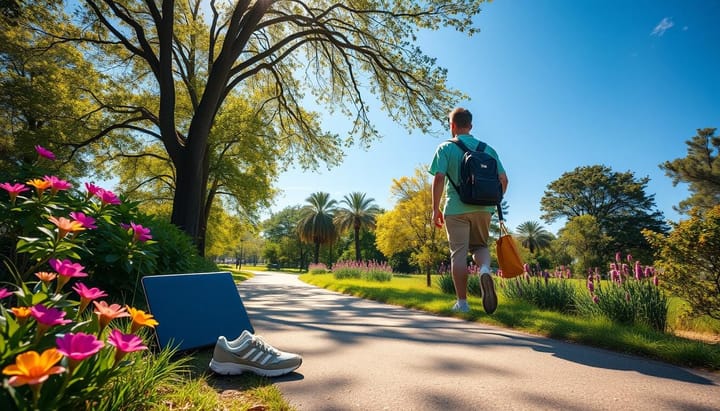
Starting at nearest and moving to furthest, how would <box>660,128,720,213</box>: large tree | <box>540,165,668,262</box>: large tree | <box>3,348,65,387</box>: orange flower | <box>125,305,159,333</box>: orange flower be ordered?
<box>3,348,65,387</box>: orange flower → <box>125,305,159,333</box>: orange flower → <box>660,128,720,213</box>: large tree → <box>540,165,668,262</box>: large tree

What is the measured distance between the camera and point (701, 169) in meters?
23.0

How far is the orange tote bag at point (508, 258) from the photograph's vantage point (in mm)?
3973

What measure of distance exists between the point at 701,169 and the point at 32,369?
1326 inches

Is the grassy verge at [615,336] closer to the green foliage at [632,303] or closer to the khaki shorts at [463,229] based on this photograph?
the green foliage at [632,303]

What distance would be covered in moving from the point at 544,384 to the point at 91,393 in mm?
2390

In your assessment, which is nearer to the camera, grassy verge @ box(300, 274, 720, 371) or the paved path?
the paved path

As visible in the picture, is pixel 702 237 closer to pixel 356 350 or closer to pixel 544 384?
pixel 544 384

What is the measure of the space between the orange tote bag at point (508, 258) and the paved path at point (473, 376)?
765 mm

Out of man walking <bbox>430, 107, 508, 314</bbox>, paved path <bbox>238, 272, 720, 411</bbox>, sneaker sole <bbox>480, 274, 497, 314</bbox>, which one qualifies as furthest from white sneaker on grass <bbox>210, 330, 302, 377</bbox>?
sneaker sole <bbox>480, 274, 497, 314</bbox>

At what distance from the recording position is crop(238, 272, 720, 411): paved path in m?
1.82

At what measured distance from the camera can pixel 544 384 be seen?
82.2 inches

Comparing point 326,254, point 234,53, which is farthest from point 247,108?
point 326,254

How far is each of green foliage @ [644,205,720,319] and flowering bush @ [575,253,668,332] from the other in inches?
7.5

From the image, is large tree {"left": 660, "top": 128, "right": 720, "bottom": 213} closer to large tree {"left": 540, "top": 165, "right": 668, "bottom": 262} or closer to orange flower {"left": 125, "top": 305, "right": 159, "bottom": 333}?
large tree {"left": 540, "top": 165, "right": 668, "bottom": 262}
